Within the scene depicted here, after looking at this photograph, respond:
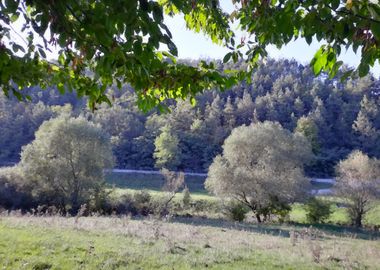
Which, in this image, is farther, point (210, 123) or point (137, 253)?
point (210, 123)

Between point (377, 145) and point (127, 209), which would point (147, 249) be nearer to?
point (127, 209)

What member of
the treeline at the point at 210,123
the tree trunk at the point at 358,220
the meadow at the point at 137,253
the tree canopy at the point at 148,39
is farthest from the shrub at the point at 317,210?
the treeline at the point at 210,123

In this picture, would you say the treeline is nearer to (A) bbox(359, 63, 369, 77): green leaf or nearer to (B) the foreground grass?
(B) the foreground grass

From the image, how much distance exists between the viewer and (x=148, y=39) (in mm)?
2781

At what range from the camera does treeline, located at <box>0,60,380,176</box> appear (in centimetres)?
7288

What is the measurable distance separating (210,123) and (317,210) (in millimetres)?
49128

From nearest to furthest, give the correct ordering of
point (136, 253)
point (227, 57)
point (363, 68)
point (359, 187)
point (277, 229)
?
1. point (363, 68)
2. point (227, 57)
3. point (136, 253)
4. point (277, 229)
5. point (359, 187)

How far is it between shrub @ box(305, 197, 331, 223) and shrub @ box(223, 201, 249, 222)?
5771 mm

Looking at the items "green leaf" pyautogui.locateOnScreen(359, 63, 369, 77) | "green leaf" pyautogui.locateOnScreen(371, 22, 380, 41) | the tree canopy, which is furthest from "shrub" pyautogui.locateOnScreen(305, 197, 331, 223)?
"green leaf" pyautogui.locateOnScreen(371, 22, 380, 41)

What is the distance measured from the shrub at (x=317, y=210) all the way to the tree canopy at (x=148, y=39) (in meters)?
31.4

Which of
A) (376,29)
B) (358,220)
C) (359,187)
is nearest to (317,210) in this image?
(358,220)

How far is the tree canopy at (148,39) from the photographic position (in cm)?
254

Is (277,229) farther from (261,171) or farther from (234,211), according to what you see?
(261,171)

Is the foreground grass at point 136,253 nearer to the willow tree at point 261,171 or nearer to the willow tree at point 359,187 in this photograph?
the willow tree at point 261,171
